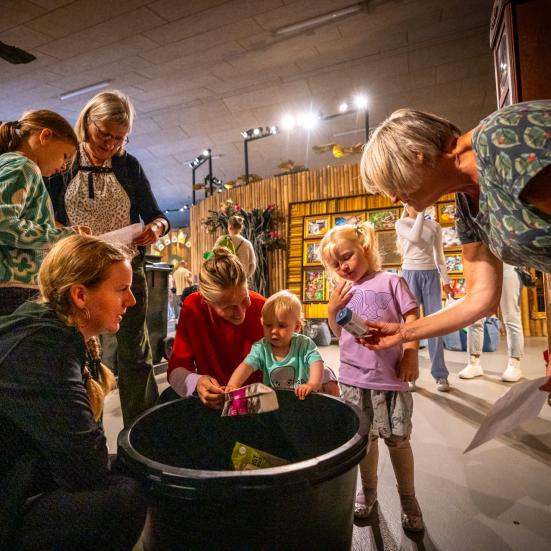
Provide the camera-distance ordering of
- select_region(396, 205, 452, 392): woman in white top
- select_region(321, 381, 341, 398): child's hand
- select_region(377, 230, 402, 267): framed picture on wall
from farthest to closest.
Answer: select_region(377, 230, 402, 267): framed picture on wall < select_region(396, 205, 452, 392): woman in white top < select_region(321, 381, 341, 398): child's hand

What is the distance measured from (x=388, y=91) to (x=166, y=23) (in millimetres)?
3797

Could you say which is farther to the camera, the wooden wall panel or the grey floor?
the wooden wall panel

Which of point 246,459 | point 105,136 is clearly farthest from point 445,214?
point 246,459

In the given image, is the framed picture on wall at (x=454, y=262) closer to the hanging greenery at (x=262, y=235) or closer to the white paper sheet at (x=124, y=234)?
the hanging greenery at (x=262, y=235)

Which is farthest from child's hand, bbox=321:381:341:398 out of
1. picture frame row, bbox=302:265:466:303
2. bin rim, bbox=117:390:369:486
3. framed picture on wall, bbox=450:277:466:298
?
picture frame row, bbox=302:265:466:303

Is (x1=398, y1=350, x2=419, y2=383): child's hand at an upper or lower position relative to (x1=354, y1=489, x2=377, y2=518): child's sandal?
upper

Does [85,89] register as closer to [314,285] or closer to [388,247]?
[314,285]

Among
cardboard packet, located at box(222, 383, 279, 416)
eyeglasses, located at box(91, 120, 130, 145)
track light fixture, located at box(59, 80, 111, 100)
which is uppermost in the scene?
track light fixture, located at box(59, 80, 111, 100)

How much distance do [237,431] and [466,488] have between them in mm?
1032

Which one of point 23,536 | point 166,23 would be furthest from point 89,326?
point 166,23

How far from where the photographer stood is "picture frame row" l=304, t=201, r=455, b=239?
216 inches

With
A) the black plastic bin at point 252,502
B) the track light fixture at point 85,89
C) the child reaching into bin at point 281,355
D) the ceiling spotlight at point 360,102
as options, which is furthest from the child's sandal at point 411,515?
the track light fixture at point 85,89

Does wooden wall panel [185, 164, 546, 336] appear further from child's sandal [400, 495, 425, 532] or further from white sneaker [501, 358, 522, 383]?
child's sandal [400, 495, 425, 532]

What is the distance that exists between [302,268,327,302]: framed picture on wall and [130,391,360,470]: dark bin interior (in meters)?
4.98
